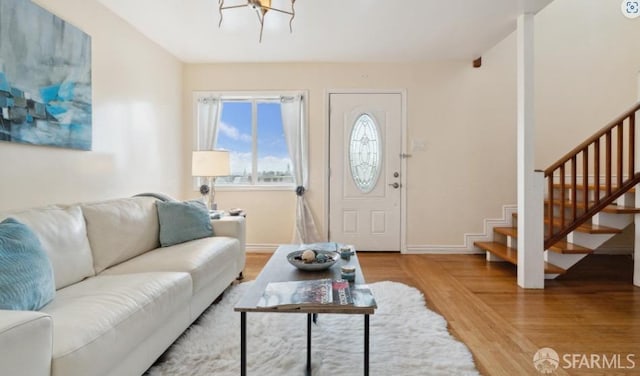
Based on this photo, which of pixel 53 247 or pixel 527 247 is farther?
pixel 527 247

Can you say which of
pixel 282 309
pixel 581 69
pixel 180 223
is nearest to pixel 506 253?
pixel 581 69

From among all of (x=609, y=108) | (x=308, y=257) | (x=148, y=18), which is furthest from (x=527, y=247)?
(x=148, y=18)

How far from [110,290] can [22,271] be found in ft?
1.16

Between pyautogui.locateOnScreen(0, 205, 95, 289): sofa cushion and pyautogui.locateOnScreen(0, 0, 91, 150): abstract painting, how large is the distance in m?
0.55

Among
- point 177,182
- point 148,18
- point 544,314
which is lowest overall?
point 544,314

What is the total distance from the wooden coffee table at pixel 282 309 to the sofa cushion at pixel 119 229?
3.45 ft

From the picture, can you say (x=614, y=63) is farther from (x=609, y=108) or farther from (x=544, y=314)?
(x=544, y=314)

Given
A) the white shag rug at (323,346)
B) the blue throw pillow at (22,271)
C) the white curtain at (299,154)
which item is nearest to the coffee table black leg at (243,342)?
the white shag rug at (323,346)

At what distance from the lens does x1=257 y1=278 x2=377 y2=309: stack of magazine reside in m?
1.33

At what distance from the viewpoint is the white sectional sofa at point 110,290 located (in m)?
1.04

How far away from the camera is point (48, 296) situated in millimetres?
1438

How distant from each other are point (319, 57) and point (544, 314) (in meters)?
3.48

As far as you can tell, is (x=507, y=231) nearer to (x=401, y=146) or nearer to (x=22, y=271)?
(x=401, y=146)

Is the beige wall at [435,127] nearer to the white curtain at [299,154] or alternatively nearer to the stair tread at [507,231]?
the white curtain at [299,154]
